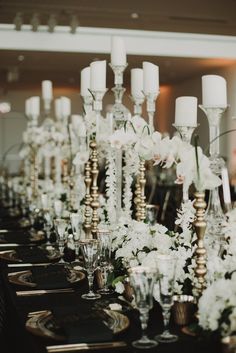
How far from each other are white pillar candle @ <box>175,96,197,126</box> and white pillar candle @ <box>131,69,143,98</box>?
98 centimetres

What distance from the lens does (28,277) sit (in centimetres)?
283

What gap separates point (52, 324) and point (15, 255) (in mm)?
1506

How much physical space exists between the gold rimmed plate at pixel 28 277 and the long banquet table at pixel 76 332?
1.0 inches

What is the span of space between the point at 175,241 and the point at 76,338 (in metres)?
0.83

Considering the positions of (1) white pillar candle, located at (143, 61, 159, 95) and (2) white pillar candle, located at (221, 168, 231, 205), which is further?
(1) white pillar candle, located at (143, 61, 159, 95)

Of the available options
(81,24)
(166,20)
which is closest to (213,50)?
(166,20)

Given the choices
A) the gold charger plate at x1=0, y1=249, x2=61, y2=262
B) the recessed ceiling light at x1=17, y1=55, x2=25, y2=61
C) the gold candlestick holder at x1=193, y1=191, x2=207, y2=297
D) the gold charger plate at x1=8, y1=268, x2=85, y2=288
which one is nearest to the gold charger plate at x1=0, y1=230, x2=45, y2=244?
the gold charger plate at x1=0, y1=249, x2=61, y2=262

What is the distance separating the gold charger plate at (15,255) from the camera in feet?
11.0

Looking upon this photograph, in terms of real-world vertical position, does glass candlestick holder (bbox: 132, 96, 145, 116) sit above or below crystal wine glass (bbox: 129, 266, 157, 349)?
above

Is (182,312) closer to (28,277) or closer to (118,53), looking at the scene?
(28,277)

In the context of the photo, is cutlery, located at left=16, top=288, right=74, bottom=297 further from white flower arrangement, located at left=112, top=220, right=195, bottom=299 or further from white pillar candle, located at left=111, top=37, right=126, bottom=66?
white pillar candle, located at left=111, top=37, right=126, bottom=66

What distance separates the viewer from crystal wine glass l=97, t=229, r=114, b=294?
98.8 inches

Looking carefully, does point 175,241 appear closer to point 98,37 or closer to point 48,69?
point 98,37

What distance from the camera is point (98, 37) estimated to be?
10242mm
